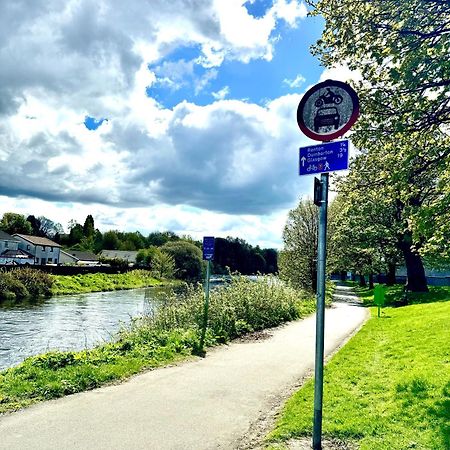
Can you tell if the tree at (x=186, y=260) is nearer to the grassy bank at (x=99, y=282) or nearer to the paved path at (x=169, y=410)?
the grassy bank at (x=99, y=282)

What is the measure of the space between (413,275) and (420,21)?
70.4 feet

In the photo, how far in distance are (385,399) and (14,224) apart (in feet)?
346

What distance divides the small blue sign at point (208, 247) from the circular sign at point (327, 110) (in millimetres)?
6917

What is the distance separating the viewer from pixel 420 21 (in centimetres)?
823

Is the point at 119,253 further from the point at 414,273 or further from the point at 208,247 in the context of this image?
the point at 208,247

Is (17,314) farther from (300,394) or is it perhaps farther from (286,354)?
(300,394)

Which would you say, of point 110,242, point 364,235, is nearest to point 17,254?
point 110,242

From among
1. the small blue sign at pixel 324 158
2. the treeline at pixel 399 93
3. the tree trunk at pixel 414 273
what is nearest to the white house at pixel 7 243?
the tree trunk at pixel 414 273

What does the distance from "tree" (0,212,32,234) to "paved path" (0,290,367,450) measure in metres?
100

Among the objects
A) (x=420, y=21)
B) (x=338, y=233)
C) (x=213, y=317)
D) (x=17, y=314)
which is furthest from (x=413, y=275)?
(x=17, y=314)

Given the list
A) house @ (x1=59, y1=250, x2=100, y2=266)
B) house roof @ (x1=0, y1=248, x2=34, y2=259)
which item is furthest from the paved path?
house @ (x1=59, y1=250, x2=100, y2=266)

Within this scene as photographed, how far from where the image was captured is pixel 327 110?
16.0ft

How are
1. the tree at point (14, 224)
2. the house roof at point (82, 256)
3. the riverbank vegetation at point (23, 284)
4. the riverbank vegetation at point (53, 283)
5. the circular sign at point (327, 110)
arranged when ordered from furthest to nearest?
the tree at point (14, 224), the house roof at point (82, 256), the riverbank vegetation at point (53, 283), the riverbank vegetation at point (23, 284), the circular sign at point (327, 110)

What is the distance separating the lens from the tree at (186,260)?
7912 cm
